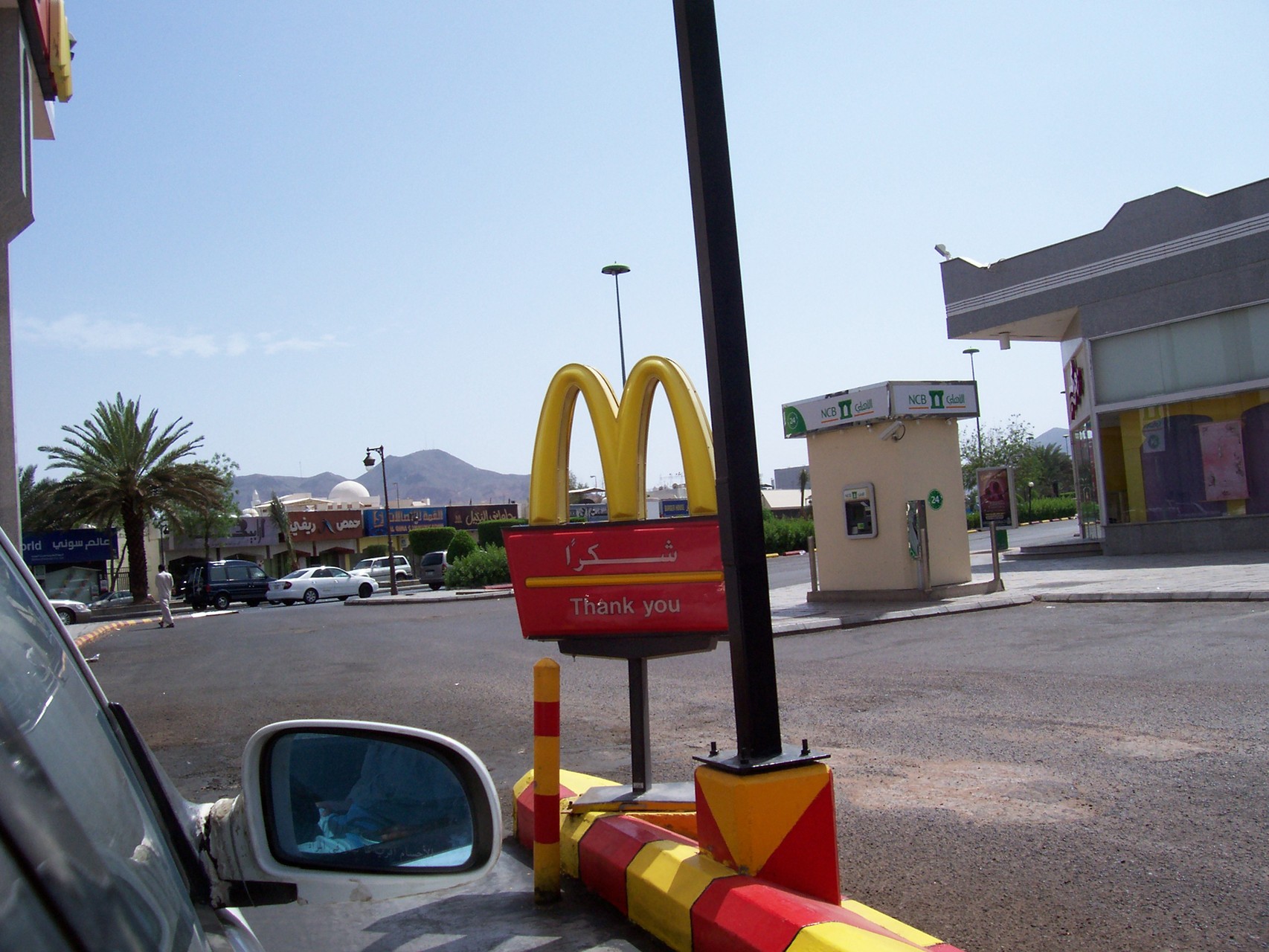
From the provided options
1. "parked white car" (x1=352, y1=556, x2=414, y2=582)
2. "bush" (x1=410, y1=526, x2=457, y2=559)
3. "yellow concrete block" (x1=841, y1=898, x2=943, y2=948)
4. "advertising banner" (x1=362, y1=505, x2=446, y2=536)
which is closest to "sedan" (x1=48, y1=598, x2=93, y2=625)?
"parked white car" (x1=352, y1=556, x2=414, y2=582)

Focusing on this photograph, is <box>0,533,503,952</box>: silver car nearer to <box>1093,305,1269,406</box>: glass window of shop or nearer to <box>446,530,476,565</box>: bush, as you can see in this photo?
<box>1093,305,1269,406</box>: glass window of shop

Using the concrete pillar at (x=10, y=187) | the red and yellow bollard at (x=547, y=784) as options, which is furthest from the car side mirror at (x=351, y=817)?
the concrete pillar at (x=10, y=187)

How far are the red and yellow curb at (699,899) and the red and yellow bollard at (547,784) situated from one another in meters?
0.24

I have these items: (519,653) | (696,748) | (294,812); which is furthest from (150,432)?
(294,812)

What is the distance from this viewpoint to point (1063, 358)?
2734 centimetres

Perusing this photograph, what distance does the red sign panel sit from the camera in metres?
4.84

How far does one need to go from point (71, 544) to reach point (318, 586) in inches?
487

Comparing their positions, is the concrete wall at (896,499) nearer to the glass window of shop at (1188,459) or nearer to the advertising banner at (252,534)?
the glass window of shop at (1188,459)

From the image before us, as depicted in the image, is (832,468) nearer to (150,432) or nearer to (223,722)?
(223,722)

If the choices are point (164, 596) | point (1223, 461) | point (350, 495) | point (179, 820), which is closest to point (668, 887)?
point (179, 820)

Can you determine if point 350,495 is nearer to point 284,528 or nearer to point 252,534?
point 252,534

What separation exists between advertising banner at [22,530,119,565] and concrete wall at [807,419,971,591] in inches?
1363

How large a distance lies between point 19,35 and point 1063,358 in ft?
80.5

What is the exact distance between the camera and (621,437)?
217 inches
